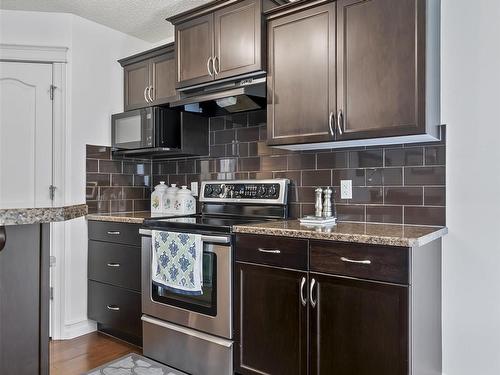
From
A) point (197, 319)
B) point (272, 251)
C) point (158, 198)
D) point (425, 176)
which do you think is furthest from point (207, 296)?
point (425, 176)

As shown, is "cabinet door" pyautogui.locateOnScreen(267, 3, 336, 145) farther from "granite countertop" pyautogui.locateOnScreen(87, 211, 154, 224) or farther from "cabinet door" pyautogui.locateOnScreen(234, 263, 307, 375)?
"granite countertop" pyautogui.locateOnScreen(87, 211, 154, 224)

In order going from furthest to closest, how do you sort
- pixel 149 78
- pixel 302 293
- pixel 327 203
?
pixel 149 78 < pixel 327 203 < pixel 302 293

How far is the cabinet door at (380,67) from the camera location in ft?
5.84

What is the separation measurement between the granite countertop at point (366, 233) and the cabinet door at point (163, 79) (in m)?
1.39

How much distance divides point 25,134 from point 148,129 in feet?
3.01

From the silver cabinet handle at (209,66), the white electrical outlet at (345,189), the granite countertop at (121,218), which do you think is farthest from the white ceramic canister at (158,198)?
the white electrical outlet at (345,189)

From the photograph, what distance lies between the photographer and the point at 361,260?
1.65 m

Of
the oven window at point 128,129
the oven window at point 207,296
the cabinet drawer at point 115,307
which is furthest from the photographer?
the oven window at point 128,129

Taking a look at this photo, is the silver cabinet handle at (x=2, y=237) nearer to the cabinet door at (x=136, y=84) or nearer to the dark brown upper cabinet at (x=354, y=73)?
the dark brown upper cabinet at (x=354, y=73)

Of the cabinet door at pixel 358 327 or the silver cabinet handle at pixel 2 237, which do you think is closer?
the silver cabinet handle at pixel 2 237

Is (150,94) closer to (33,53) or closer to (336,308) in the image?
(33,53)

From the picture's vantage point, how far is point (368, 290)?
1.64 meters

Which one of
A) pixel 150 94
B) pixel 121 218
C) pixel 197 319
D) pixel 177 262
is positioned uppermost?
pixel 150 94

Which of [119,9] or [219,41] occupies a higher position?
[119,9]
